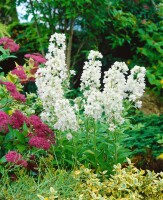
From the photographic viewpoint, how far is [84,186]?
13.5ft

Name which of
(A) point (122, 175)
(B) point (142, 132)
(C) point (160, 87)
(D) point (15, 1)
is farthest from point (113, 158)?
(D) point (15, 1)

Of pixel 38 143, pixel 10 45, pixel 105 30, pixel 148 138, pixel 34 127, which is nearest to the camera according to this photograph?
pixel 38 143

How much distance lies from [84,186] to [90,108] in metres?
0.61

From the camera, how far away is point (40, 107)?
17.9ft

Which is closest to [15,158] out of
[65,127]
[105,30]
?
[65,127]

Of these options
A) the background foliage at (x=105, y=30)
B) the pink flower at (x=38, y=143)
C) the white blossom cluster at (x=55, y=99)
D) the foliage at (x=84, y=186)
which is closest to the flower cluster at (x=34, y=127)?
the pink flower at (x=38, y=143)

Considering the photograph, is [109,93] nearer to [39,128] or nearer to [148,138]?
[39,128]

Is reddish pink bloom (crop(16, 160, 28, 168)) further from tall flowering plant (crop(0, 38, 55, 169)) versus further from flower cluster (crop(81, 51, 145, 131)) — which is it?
flower cluster (crop(81, 51, 145, 131))

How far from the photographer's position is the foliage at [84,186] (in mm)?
3875

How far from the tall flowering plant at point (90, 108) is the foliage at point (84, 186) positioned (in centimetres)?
35

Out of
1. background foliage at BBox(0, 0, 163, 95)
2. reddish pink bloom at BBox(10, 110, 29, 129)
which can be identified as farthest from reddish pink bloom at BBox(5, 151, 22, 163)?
background foliage at BBox(0, 0, 163, 95)

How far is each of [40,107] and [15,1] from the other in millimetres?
3679

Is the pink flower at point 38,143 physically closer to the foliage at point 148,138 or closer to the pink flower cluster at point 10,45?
the pink flower cluster at point 10,45

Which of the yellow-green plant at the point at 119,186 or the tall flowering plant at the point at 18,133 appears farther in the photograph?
the tall flowering plant at the point at 18,133
